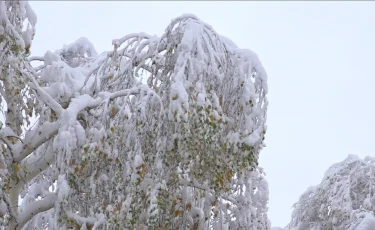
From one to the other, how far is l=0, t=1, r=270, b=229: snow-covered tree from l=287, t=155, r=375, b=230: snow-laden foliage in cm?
500

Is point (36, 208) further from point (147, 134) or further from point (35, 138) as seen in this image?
point (147, 134)

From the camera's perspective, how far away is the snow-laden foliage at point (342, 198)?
1152cm

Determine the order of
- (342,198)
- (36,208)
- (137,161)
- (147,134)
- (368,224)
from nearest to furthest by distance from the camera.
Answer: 1. (137,161)
2. (147,134)
3. (36,208)
4. (368,224)
5. (342,198)

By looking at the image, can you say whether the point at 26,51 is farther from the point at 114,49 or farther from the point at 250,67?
the point at 250,67

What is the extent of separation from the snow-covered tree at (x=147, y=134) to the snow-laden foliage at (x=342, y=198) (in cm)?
500

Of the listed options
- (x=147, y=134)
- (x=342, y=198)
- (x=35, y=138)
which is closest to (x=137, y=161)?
(x=147, y=134)

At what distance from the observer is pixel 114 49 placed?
275 inches

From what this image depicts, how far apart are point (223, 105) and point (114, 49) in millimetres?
1703

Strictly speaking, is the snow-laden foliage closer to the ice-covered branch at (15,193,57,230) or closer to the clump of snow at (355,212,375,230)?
the clump of snow at (355,212,375,230)

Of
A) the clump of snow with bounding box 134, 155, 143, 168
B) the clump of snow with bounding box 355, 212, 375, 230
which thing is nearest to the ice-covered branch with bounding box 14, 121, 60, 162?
the clump of snow with bounding box 134, 155, 143, 168

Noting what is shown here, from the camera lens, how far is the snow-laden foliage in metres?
11.5

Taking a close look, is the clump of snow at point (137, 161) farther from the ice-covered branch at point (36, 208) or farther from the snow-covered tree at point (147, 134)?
the ice-covered branch at point (36, 208)

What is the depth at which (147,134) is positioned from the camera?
5422mm

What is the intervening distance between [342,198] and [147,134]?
754 centimetres
